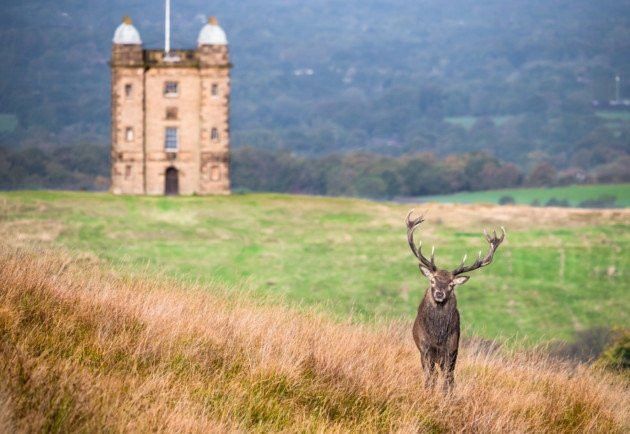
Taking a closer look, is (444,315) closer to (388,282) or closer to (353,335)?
(353,335)

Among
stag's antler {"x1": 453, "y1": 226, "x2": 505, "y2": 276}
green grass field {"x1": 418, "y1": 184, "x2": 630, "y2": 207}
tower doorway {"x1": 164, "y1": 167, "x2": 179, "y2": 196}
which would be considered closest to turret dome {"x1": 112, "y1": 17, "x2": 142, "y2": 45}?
tower doorway {"x1": 164, "y1": 167, "x2": 179, "y2": 196}

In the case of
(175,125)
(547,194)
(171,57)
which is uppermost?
(171,57)

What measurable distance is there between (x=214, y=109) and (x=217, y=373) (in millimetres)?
62086

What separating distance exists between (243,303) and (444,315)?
3.03 metres

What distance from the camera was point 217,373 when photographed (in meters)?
12.3

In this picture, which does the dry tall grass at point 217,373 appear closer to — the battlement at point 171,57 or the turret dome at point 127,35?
the battlement at point 171,57

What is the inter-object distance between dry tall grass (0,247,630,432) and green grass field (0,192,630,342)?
105 feet

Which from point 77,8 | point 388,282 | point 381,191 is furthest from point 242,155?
point 388,282

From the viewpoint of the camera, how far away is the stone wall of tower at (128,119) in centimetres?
7381

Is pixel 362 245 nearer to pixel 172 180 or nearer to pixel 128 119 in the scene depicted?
pixel 172 180

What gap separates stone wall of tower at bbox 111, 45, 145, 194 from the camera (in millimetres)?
73812

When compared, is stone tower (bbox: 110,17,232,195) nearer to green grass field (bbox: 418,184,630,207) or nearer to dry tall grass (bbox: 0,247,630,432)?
dry tall grass (bbox: 0,247,630,432)

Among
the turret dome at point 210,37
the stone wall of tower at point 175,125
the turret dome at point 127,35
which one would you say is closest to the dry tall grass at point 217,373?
the turret dome at point 210,37

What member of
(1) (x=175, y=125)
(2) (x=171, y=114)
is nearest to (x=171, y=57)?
(2) (x=171, y=114)
